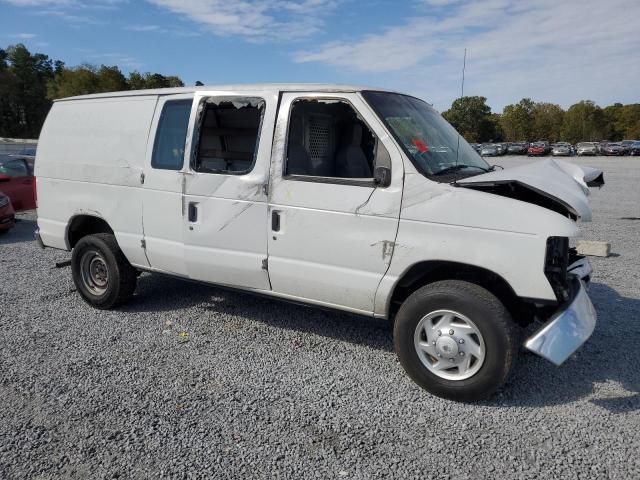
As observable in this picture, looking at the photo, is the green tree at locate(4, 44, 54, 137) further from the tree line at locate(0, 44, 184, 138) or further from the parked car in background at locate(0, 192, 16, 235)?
the parked car in background at locate(0, 192, 16, 235)

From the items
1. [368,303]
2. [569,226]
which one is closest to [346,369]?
[368,303]

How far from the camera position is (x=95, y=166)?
5.00 metres

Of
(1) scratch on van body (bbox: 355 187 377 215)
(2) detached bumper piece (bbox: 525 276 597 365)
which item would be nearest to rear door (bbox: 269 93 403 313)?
(1) scratch on van body (bbox: 355 187 377 215)

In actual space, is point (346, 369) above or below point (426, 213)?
below

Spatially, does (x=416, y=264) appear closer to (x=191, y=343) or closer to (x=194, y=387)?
(x=194, y=387)

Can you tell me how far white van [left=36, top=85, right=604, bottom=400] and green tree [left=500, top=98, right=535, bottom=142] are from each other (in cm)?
9866

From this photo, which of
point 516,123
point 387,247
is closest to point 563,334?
point 387,247

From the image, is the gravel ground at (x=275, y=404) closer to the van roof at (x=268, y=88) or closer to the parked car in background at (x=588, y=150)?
the van roof at (x=268, y=88)

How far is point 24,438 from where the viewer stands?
3.03m

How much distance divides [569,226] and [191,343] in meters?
3.21

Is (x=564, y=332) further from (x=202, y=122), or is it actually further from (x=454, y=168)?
(x=202, y=122)

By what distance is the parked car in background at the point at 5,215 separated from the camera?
9.24 meters

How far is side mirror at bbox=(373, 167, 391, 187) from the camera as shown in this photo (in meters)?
3.52

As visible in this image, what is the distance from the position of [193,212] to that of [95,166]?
4.51ft
